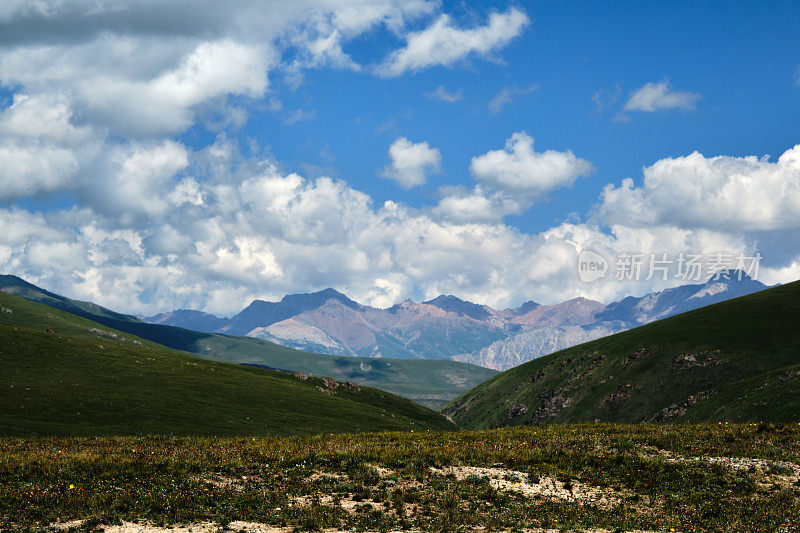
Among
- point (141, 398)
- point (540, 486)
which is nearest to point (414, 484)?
point (540, 486)

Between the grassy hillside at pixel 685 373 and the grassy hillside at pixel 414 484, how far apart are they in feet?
203

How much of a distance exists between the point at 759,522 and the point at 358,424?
73945mm

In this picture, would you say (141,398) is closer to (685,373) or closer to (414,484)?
(414,484)

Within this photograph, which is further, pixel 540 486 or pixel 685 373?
pixel 685 373

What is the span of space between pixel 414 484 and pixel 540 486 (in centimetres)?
536

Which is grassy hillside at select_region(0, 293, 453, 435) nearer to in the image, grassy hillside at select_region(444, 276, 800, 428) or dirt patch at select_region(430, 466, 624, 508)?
dirt patch at select_region(430, 466, 624, 508)

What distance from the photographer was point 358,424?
86.9m

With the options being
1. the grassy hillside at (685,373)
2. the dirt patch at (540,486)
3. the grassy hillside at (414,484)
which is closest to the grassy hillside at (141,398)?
the grassy hillside at (414,484)

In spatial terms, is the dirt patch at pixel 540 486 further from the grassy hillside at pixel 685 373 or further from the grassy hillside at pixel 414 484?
the grassy hillside at pixel 685 373

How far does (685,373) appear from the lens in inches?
4678

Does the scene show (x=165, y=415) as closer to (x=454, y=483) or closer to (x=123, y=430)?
(x=123, y=430)

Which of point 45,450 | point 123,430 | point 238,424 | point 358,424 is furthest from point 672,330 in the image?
point 45,450

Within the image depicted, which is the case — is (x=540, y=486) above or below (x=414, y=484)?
above

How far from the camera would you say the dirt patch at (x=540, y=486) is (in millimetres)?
20359
